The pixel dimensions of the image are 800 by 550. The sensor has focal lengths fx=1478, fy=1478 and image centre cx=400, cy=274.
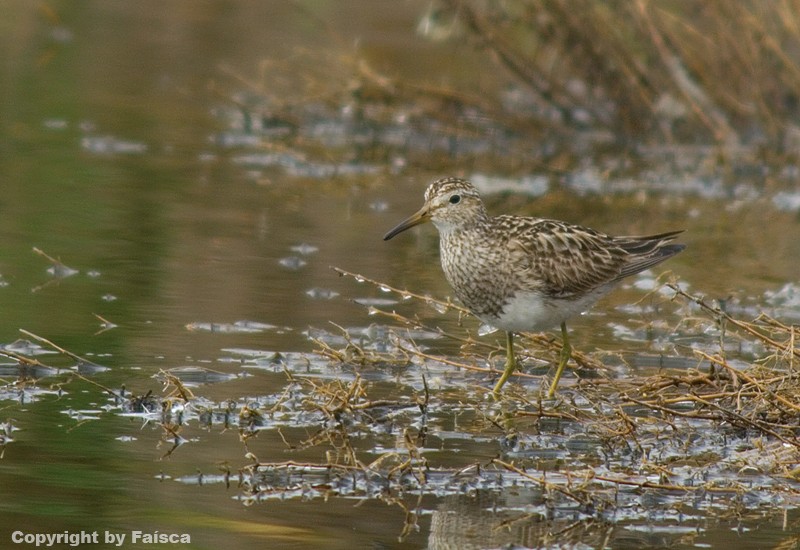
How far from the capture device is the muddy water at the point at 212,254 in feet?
18.1

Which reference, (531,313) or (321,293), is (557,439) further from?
(321,293)

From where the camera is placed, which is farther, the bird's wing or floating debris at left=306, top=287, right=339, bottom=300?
floating debris at left=306, top=287, right=339, bottom=300

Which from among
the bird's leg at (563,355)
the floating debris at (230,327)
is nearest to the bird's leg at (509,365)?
the bird's leg at (563,355)

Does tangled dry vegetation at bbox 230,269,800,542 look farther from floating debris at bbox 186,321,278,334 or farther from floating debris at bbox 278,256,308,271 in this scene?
floating debris at bbox 278,256,308,271

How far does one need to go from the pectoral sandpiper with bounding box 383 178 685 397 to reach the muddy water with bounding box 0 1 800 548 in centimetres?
95

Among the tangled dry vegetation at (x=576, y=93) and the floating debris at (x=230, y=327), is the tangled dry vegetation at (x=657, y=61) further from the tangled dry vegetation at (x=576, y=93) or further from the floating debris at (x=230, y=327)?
the floating debris at (x=230, y=327)

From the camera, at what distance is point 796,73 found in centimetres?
1545

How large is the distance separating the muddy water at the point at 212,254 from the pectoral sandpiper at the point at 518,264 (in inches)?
37.4

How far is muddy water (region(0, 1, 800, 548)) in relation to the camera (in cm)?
551

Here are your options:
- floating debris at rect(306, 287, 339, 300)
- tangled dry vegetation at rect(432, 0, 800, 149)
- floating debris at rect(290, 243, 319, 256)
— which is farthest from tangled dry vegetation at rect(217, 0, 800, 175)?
floating debris at rect(306, 287, 339, 300)

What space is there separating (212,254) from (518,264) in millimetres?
3602

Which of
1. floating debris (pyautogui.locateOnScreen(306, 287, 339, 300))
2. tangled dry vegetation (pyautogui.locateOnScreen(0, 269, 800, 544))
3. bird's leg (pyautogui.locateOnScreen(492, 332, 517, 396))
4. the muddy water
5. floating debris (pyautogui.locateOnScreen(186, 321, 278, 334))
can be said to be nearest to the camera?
the muddy water

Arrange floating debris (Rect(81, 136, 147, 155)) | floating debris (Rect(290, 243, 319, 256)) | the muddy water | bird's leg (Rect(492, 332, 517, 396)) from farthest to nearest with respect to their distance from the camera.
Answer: floating debris (Rect(81, 136, 147, 155))
floating debris (Rect(290, 243, 319, 256))
bird's leg (Rect(492, 332, 517, 396))
the muddy water

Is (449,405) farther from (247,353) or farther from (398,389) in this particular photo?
(247,353)
